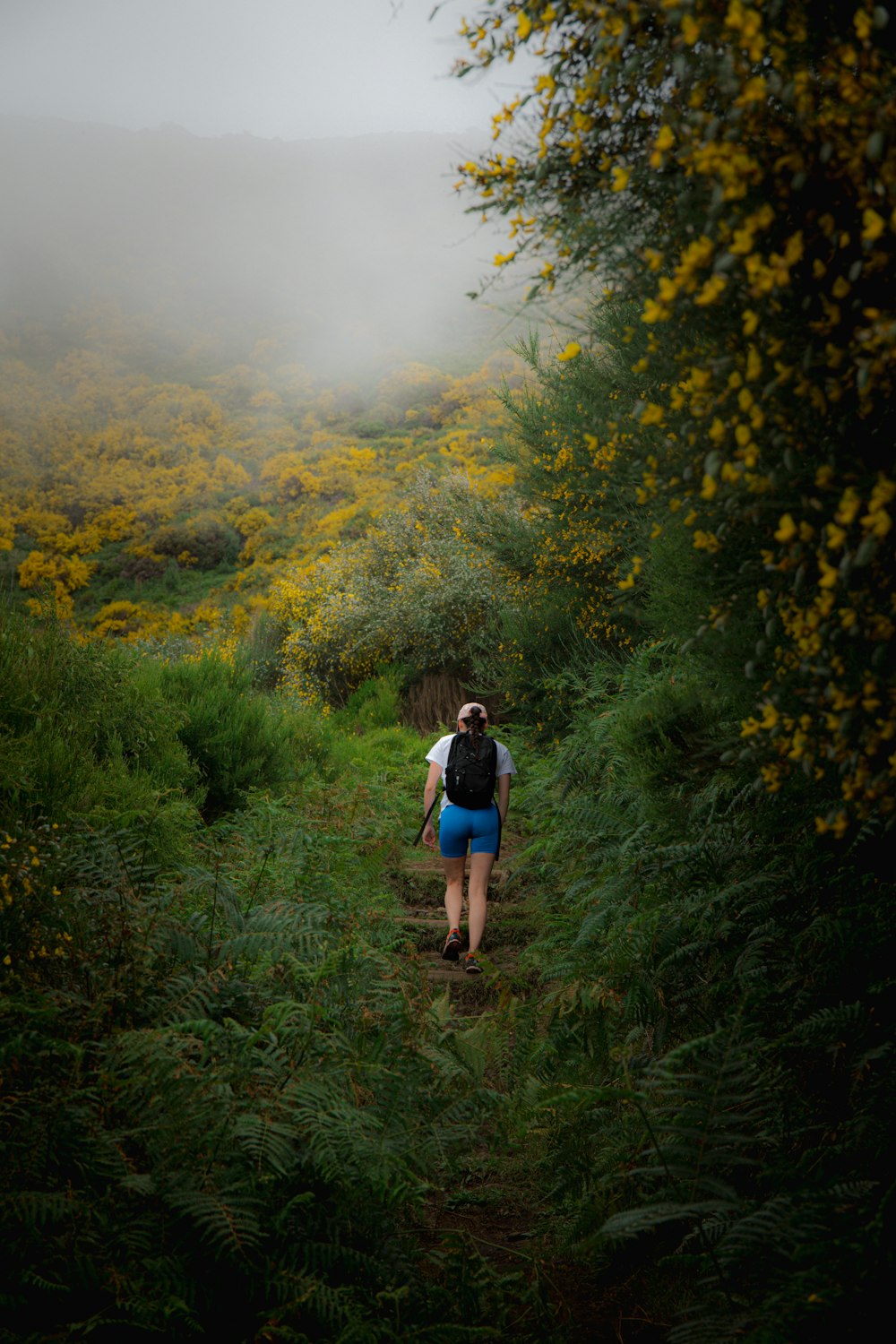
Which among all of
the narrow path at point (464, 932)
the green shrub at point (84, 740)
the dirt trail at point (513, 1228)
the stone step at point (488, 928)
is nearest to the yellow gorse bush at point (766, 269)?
the dirt trail at point (513, 1228)

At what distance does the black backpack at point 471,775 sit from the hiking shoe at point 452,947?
0.83 m

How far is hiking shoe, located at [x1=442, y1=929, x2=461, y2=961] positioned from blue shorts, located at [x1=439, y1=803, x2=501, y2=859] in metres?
0.51

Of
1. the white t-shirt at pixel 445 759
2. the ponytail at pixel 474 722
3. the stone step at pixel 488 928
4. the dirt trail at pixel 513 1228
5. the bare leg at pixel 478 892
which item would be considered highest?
the ponytail at pixel 474 722

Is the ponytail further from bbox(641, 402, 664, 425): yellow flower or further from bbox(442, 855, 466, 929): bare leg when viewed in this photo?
bbox(641, 402, 664, 425): yellow flower

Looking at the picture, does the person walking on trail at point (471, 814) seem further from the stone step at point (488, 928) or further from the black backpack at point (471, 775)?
the stone step at point (488, 928)

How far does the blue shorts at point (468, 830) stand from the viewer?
533 cm

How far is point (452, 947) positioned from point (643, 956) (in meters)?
1.85

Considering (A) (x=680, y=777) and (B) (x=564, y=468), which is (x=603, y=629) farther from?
(A) (x=680, y=777)

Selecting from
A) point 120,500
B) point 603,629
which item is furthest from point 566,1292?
point 120,500

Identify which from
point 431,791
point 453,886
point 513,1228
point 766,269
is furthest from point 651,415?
point 431,791

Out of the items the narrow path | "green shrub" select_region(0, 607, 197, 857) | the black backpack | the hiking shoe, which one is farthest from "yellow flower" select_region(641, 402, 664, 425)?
the hiking shoe

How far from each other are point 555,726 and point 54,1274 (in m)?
7.97

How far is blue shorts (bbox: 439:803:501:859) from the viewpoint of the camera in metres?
5.33

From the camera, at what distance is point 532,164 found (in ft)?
8.09
